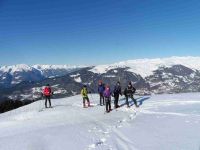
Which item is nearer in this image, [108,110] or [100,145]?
[100,145]

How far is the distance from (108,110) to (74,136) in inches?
529

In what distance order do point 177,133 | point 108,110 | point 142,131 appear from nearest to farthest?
point 177,133 → point 142,131 → point 108,110

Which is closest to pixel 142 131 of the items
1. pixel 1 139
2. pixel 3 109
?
pixel 1 139

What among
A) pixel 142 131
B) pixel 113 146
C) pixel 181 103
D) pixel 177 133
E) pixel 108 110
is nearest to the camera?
pixel 113 146

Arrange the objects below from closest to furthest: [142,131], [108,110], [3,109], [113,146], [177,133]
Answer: [113,146] → [177,133] → [142,131] → [108,110] → [3,109]

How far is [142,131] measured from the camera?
61.4ft

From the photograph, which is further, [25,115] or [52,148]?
[25,115]

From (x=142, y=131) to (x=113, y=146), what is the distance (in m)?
4.31

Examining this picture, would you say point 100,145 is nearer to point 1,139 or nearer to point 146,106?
point 1,139

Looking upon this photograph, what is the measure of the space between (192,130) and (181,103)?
53.3ft

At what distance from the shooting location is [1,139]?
18.8 meters

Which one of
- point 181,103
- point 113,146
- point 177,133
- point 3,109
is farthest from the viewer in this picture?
point 3,109

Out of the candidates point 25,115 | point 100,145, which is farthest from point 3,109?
point 100,145

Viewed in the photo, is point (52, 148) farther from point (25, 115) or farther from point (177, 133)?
point (25, 115)
